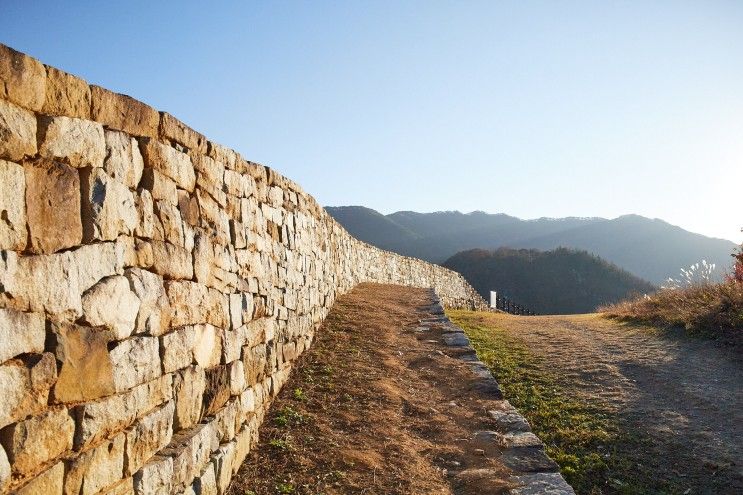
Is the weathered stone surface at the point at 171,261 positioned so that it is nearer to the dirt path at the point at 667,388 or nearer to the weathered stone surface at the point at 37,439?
the weathered stone surface at the point at 37,439

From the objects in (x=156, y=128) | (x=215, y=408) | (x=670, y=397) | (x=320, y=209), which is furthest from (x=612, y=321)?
(x=156, y=128)

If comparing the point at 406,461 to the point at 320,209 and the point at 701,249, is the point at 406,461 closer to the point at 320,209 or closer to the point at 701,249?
the point at 320,209

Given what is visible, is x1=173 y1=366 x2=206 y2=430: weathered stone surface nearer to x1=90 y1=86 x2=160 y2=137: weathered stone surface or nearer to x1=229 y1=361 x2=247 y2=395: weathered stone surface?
x1=229 y1=361 x2=247 y2=395: weathered stone surface

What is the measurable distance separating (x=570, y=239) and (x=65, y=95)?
9288cm

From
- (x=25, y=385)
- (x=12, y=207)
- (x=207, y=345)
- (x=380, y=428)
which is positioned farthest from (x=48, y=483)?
(x=380, y=428)

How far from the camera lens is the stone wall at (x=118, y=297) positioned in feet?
7.32

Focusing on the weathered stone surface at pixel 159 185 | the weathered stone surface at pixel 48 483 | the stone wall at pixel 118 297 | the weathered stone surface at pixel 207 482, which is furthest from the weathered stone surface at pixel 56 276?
the weathered stone surface at pixel 207 482

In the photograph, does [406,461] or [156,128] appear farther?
[406,461]

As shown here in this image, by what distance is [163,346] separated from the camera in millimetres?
3365

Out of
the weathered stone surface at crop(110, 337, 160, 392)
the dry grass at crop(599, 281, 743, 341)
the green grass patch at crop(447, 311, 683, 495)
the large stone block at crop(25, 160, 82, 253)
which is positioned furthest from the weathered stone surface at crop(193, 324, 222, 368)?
the dry grass at crop(599, 281, 743, 341)

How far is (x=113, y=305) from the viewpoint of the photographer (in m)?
2.85

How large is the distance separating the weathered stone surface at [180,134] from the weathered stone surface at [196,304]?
40.0 inches

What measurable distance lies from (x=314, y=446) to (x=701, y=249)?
9035 cm

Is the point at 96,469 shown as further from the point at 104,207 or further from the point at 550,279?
the point at 550,279
